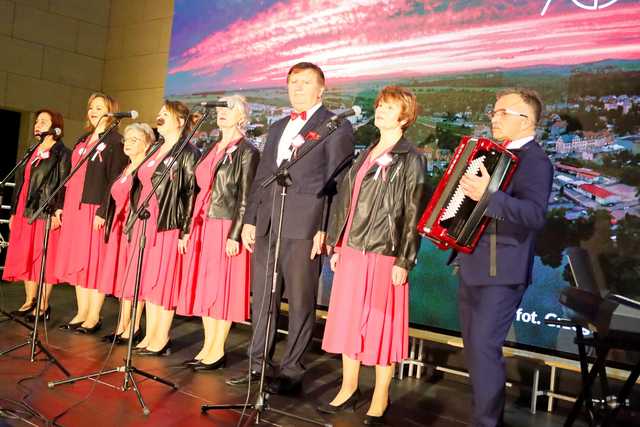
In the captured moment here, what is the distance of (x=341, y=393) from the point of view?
368 centimetres

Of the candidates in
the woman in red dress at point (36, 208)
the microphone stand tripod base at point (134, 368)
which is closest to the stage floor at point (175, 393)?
the microphone stand tripod base at point (134, 368)

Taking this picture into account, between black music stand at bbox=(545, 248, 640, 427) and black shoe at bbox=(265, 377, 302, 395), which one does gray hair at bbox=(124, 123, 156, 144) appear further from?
black music stand at bbox=(545, 248, 640, 427)

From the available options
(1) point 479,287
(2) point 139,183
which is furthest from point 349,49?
(1) point 479,287

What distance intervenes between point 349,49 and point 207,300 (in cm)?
280

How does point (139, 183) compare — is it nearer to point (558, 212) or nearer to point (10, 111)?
point (558, 212)

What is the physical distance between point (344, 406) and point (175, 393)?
3.12 ft

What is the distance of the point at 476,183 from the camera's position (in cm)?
283

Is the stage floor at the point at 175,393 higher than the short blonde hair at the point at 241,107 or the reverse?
the reverse

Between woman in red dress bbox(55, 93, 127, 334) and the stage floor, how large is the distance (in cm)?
28

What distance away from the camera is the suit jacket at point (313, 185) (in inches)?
152

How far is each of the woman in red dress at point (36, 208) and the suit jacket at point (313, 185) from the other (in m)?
2.45

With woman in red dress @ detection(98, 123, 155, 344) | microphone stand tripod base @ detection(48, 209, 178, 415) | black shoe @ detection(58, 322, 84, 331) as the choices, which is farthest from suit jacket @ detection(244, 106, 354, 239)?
black shoe @ detection(58, 322, 84, 331)

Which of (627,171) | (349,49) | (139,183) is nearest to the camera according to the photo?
(627,171)

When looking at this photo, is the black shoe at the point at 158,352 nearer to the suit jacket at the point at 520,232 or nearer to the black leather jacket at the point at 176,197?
the black leather jacket at the point at 176,197
